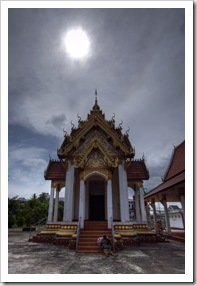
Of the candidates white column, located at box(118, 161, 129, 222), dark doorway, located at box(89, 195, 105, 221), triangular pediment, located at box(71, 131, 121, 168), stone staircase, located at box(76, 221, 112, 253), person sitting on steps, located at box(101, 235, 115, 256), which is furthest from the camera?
dark doorway, located at box(89, 195, 105, 221)

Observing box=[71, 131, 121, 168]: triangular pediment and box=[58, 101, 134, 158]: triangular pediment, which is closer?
box=[71, 131, 121, 168]: triangular pediment

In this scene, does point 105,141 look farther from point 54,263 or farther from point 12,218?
point 12,218

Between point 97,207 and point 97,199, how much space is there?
584 millimetres

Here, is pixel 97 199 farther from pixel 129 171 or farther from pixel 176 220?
pixel 176 220

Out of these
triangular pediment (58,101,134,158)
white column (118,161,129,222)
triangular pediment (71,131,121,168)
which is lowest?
white column (118,161,129,222)

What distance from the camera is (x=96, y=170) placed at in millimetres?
11445

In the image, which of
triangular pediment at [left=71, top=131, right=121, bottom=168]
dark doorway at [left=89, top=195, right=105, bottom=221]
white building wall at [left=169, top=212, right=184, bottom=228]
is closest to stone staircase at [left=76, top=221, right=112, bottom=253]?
dark doorway at [left=89, top=195, right=105, bottom=221]

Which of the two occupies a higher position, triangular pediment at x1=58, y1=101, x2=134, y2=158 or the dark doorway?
triangular pediment at x1=58, y1=101, x2=134, y2=158

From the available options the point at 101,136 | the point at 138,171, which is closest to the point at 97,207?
the point at 138,171

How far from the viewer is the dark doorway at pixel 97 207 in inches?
548

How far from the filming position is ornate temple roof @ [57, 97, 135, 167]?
12.7m

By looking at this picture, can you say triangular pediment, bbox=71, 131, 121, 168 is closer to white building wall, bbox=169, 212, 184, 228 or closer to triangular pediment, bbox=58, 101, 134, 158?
triangular pediment, bbox=58, 101, 134, 158

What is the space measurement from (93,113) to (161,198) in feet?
30.5

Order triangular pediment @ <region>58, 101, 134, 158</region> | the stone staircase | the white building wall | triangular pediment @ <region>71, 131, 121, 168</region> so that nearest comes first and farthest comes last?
1. the stone staircase
2. triangular pediment @ <region>71, 131, 121, 168</region>
3. triangular pediment @ <region>58, 101, 134, 158</region>
4. the white building wall
